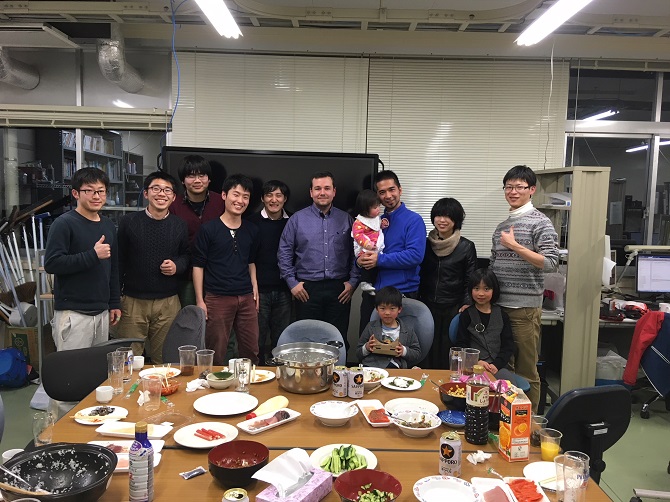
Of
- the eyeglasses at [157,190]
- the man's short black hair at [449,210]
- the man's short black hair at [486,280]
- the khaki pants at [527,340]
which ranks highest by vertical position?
the eyeglasses at [157,190]

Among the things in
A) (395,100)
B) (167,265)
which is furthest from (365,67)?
(167,265)

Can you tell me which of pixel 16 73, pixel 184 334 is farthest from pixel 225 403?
pixel 16 73

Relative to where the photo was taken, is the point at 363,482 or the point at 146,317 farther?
the point at 146,317

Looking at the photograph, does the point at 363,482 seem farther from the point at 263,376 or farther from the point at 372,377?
the point at 263,376

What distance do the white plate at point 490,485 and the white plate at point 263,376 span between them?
110 centimetres

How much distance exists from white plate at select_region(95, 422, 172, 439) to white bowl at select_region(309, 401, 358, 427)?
541 mm

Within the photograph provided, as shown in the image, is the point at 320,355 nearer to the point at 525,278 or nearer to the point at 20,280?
the point at 525,278

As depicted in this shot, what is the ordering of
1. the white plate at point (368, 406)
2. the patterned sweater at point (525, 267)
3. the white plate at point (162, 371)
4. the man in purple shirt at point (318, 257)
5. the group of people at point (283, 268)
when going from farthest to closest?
the man in purple shirt at point (318, 257), the patterned sweater at point (525, 267), the group of people at point (283, 268), the white plate at point (162, 371), the white plate at point (368, 406)

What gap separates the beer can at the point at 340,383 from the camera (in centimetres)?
207

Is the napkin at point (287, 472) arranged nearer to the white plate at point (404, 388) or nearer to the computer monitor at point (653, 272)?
the white plate at point (404, 388)

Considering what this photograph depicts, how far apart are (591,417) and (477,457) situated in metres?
0.68

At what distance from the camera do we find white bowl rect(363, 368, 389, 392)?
7.17ft

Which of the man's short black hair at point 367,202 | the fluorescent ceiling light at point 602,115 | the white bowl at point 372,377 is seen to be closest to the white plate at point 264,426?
the white bowl at point 372,377

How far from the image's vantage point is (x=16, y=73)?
13.8 feet
